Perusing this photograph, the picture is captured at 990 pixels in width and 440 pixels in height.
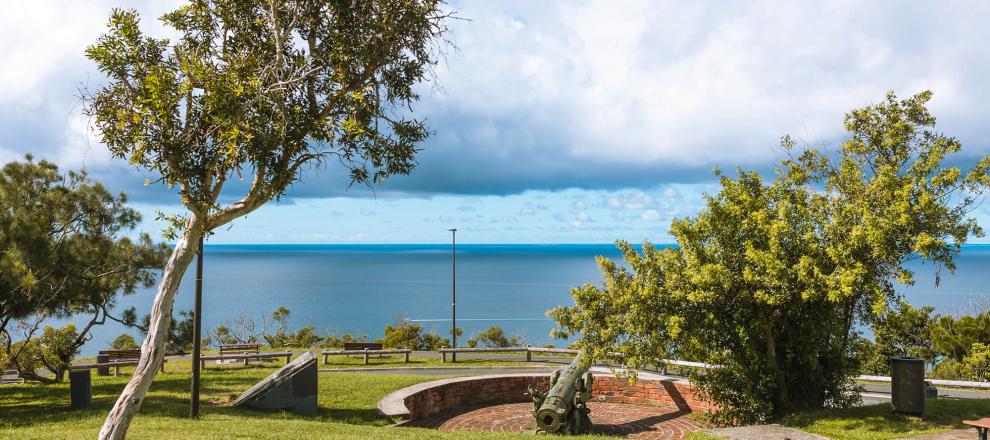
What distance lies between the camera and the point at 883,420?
1180cm

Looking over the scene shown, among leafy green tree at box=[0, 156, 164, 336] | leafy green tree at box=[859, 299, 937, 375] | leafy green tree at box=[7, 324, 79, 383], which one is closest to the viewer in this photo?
leafy green tree at box=[0, 156, 164, 336]

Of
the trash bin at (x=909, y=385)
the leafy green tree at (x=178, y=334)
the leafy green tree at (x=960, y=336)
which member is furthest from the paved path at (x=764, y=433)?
the leafy green tree at (x=178, y=334)

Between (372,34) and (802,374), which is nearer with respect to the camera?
(372,34)

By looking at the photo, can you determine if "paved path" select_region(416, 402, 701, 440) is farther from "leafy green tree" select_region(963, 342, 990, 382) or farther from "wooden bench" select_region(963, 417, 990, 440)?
"leafy green tree" select_region(963, 342, 990, 382)

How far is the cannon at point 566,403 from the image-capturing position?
13.3 m

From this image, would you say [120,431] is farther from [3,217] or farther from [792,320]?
[792,320]

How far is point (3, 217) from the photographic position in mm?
12922

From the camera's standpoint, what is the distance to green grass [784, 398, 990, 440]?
11.1 m

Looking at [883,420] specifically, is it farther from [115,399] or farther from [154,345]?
[115,399]

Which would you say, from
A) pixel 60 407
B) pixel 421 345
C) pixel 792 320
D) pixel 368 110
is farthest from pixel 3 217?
pixel 421 345

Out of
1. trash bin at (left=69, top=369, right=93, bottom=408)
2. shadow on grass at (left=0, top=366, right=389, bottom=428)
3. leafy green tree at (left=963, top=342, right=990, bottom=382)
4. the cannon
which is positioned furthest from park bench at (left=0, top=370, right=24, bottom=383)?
leafy green tree at (left=963, top=342, right=990, bottom=382)

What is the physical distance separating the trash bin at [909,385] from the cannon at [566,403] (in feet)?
19.1

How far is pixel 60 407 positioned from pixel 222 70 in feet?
30.9

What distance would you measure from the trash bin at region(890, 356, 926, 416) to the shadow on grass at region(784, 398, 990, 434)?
0.18 meters
